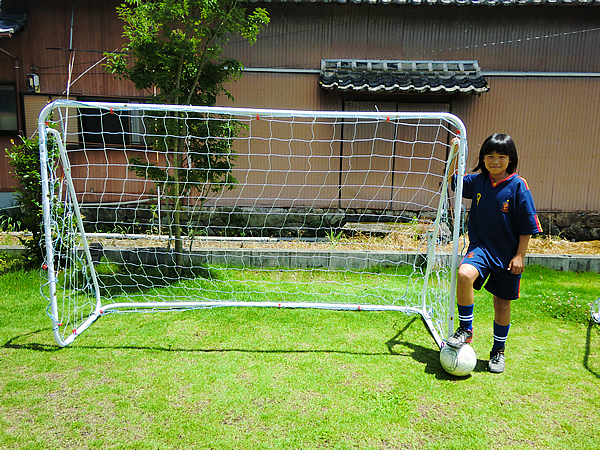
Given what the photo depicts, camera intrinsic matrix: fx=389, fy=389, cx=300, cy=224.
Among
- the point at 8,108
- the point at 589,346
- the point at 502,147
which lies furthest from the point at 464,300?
the point at 8,108

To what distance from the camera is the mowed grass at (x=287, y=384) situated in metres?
2.07

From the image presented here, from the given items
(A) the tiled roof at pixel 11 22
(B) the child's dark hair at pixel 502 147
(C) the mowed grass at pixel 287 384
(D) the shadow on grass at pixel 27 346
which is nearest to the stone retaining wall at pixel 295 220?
(A) the tiled roof at pixel 11 22

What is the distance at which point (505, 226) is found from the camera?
8.46ft

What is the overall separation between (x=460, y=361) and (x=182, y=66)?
13.1ft

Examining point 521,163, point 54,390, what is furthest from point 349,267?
point 521,163

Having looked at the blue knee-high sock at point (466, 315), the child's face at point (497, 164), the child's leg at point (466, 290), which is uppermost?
the child's face at point (497, 164)

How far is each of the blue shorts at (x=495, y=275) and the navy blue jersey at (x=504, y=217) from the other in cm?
4

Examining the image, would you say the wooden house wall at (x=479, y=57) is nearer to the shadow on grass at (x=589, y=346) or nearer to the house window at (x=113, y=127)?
the house window at (x=113, y=127)

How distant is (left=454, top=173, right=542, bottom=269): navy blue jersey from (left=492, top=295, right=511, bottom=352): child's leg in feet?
0.99

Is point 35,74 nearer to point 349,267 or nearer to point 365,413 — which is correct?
point 349,267

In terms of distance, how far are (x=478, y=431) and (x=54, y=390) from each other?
2.53 meters

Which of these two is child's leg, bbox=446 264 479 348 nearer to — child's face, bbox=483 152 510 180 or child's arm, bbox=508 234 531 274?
child's arm, bbox=508 234 531 274

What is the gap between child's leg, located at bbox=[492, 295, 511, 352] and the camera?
2719mm

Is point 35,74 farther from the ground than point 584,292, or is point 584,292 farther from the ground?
point 35,74
